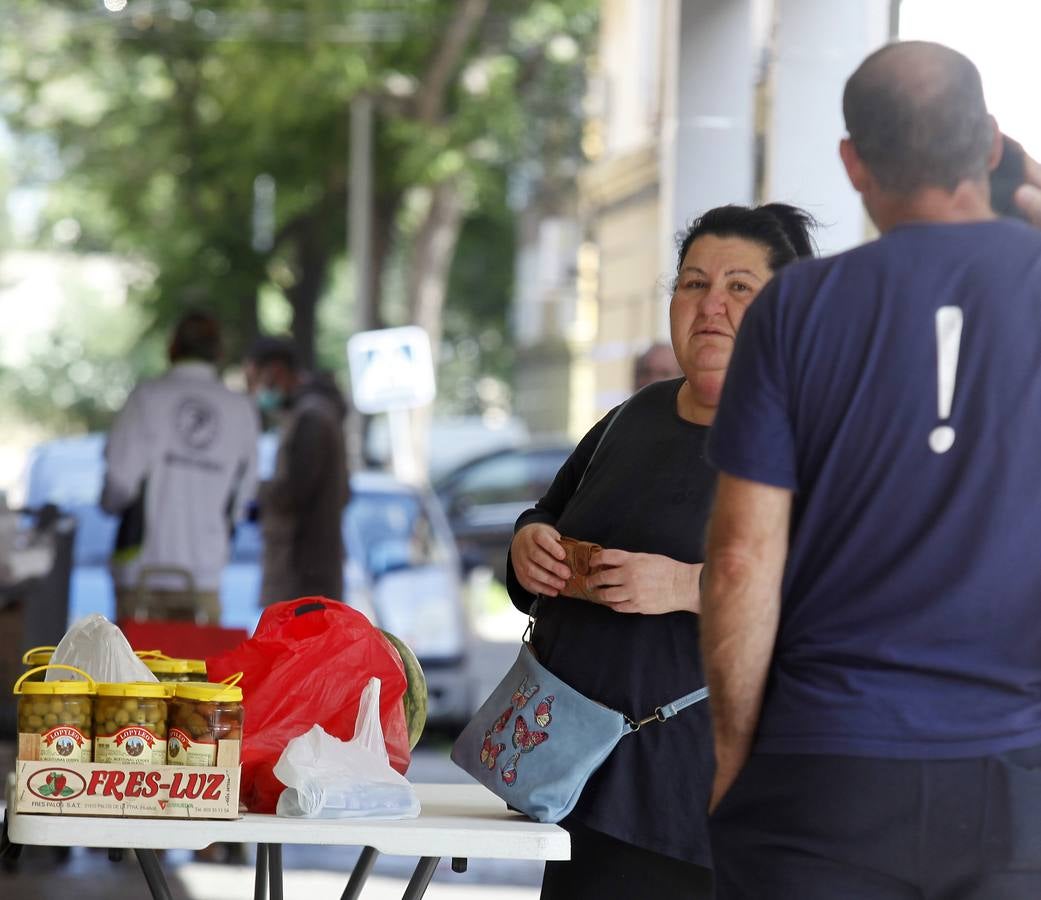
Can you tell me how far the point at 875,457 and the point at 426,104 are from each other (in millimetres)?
22502

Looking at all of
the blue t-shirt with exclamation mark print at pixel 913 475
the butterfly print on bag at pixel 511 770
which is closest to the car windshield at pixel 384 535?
the butterfly print on bag at pixel 511 770

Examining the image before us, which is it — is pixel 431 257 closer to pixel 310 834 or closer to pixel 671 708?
pixel 671 708

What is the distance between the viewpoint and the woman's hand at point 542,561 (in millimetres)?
3279

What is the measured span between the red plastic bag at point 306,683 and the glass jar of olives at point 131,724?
0.74 feet

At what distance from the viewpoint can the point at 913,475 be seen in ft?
7.74

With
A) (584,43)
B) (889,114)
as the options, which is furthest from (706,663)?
(584,43)

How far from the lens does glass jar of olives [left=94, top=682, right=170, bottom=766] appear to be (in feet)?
10.1

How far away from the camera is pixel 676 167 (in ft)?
30.1

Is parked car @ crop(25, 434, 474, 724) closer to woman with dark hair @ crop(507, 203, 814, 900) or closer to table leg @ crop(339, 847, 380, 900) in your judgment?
table leg @ crop(339, 847, 380, 900)

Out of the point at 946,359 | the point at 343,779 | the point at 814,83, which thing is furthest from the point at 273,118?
the point at 946,359

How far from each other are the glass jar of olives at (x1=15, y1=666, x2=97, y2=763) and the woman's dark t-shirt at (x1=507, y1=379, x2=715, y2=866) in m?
0.81

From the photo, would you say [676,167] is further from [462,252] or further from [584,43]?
[462,252]

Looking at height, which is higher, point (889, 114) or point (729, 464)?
point (889, 114)

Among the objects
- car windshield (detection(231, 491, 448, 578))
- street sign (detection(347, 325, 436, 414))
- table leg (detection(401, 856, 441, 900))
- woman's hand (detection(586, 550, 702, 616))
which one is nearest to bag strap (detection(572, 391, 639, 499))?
woman's hand (detection(586, 550, 702, 616))
